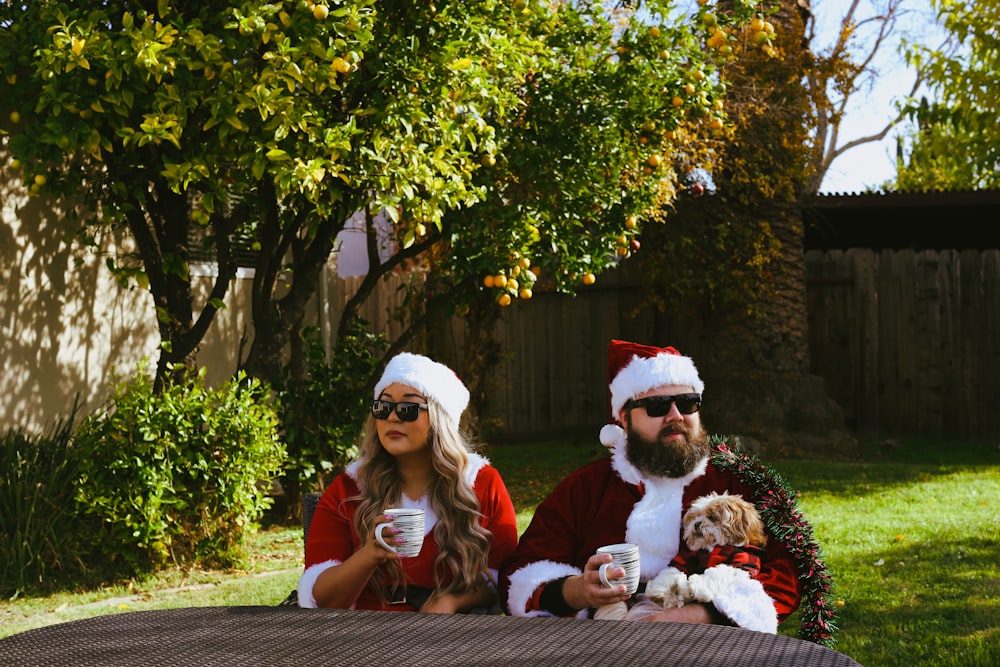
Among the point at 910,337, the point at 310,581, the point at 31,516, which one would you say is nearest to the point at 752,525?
the point at 310,581

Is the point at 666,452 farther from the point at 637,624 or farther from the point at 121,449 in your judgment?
the point at 121,449

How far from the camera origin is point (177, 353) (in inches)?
272

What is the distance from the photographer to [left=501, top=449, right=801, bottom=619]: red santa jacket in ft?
9.48

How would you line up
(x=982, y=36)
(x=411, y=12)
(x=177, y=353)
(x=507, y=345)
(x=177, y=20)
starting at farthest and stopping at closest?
(x=507, y=345) < (x=982, y=36) < (x=177, y=353) < (x=411, y=12) < (x=177, y=20)

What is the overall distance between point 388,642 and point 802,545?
47.3 inches

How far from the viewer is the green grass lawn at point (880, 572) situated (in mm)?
4801

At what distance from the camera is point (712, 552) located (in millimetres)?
2838

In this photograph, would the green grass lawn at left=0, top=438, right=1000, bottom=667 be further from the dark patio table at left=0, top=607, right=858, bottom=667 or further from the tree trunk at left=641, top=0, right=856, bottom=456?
the dark patio table at left=0, top=607, right=858, bottom=667

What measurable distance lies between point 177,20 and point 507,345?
329 inches

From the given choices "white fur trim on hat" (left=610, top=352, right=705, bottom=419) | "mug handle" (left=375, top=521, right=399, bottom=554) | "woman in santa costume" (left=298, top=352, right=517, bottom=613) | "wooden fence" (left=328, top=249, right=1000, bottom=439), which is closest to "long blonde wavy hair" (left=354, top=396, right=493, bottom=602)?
"woman in santa costume" (left=298, top=352, right=517, bottom=613)

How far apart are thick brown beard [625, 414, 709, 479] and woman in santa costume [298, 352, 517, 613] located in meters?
0.45

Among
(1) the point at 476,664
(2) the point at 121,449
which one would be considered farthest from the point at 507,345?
(1) the point at 476,664

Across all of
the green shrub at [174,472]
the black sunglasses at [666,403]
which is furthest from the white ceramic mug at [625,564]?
the green shrub at [174,472]

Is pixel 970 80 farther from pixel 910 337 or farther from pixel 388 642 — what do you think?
pixel 388 642
